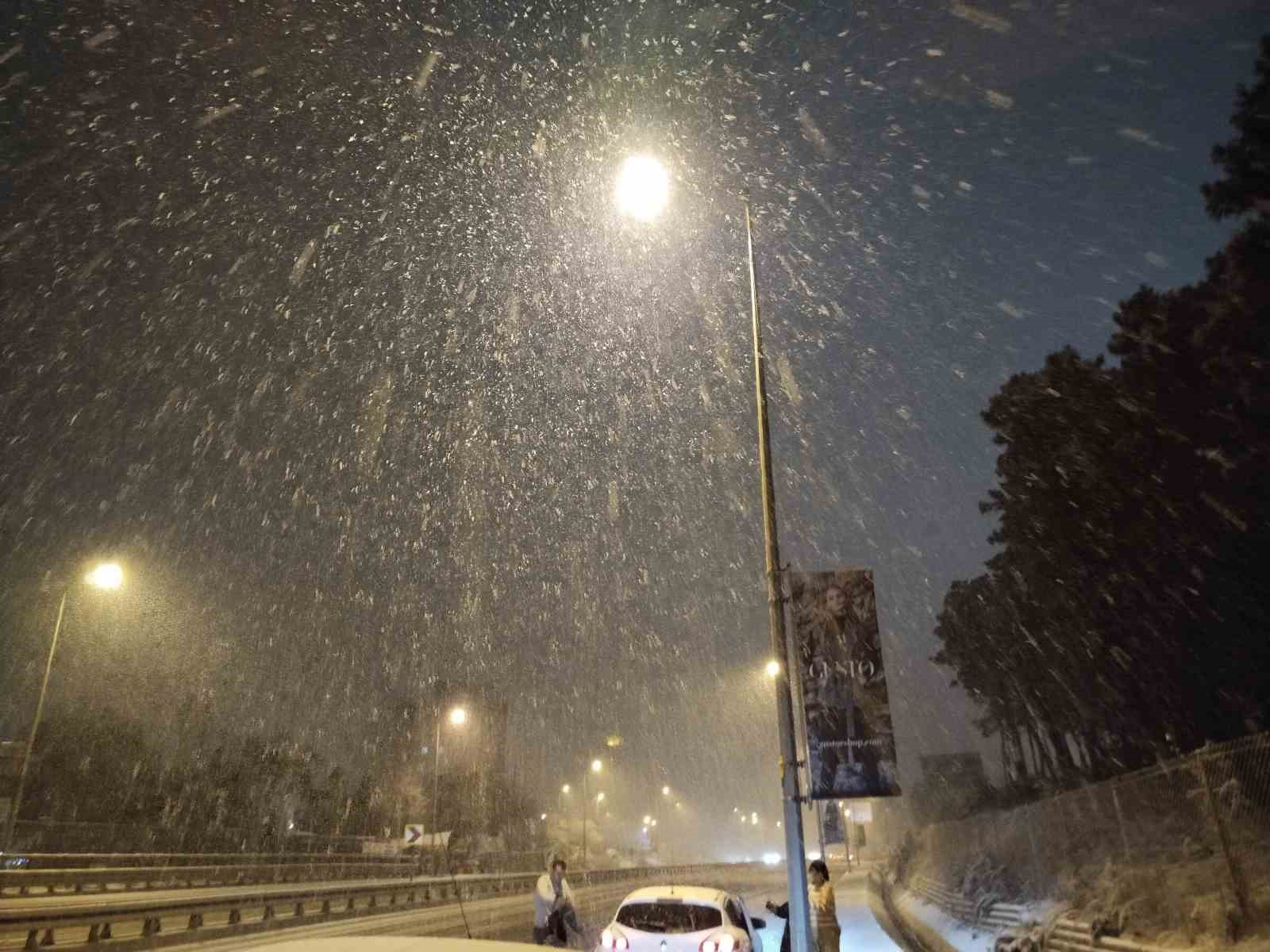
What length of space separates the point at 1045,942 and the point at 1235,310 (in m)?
12.5

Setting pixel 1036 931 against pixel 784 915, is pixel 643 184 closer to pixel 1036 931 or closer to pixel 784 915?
pixel 784 915

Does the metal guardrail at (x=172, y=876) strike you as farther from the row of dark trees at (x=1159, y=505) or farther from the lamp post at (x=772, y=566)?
the row of dark trees at (x=1159, y=505)

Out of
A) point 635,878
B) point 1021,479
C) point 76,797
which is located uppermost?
point 1021,479

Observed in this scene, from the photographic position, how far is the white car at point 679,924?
10.7 metres

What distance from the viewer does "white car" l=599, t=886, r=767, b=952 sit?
10734mm

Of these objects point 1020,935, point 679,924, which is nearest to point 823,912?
point 679,924

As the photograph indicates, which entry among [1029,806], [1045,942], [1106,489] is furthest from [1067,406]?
[1045,942]

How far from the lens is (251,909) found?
2414 cm

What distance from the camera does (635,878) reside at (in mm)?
55344

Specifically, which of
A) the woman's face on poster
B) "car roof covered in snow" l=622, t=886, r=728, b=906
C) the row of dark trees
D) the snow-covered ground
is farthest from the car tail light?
the row of dark trees

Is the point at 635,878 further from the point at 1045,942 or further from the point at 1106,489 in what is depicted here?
the point at 1045,942

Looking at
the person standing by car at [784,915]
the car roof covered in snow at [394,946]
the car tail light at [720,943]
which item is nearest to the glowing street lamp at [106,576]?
the person standing by car at [784,915]

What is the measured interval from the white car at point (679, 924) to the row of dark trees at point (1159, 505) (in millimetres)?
15067

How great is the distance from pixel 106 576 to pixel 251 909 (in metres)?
9.72
